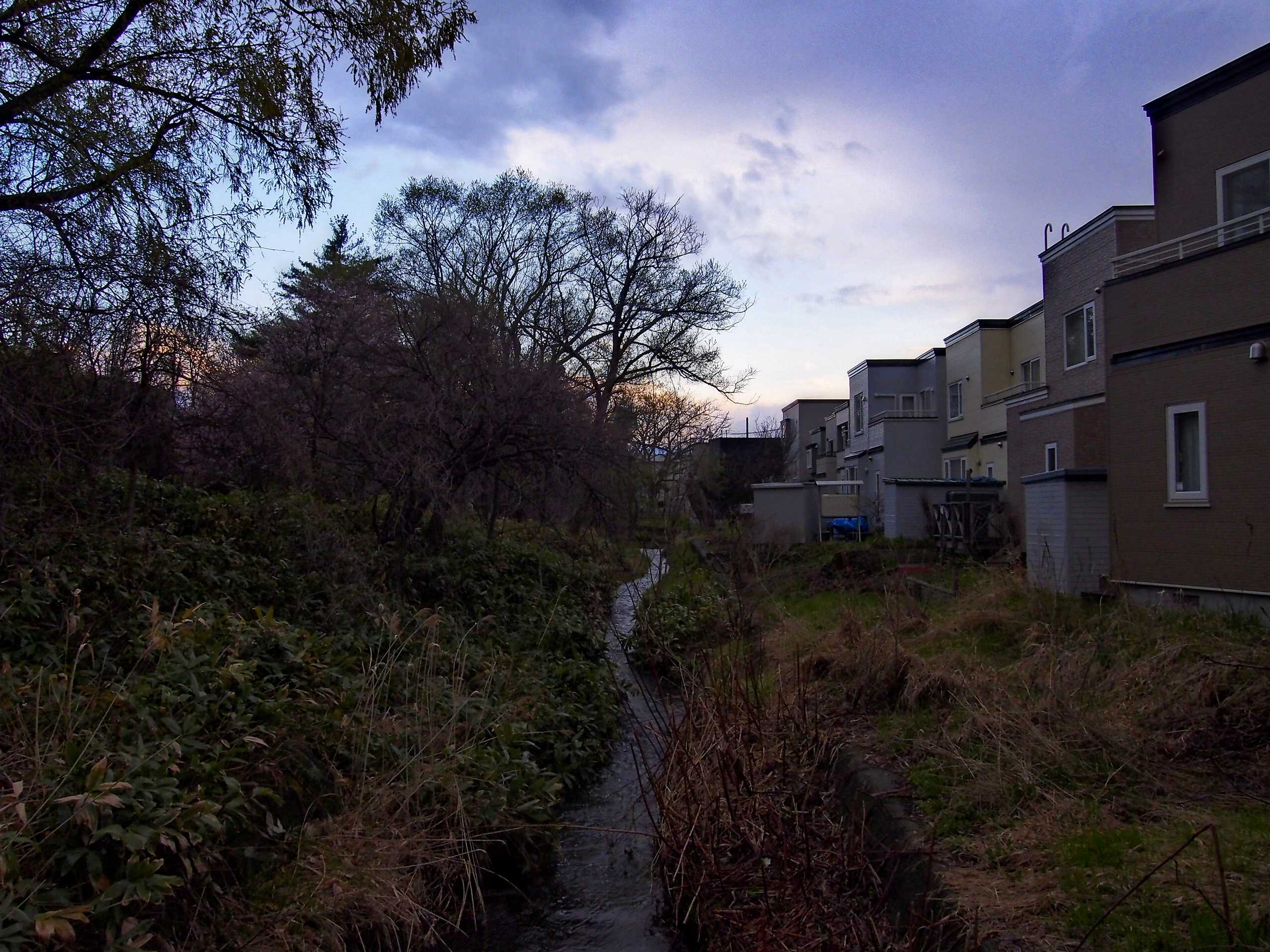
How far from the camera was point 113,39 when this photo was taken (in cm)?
819

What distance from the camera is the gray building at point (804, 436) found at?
57062 millimetres

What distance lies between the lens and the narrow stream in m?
5.96

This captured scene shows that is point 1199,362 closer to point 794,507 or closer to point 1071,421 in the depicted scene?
point 1071,421

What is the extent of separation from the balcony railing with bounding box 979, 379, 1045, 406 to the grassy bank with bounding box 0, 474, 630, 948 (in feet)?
63.5

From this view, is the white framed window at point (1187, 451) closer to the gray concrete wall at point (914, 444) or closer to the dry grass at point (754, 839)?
the dry grass at point (754, 839)

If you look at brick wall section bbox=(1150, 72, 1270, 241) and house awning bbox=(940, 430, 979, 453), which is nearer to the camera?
brick wall section bbox=(1150, 72, 1270, 241)

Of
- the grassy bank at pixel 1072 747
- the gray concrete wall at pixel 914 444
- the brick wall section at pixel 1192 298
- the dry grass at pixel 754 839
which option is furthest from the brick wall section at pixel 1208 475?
the gray concrete wall at pixel 914 444

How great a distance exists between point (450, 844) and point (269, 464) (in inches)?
282

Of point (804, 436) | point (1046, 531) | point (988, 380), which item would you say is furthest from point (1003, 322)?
point (804, 436)

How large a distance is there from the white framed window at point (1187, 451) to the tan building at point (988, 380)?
46.0 feet

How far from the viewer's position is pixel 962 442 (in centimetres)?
3088

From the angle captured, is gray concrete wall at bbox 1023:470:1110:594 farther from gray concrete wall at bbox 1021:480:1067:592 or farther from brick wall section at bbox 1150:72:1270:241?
brick wall section at bbox 1150:72:1270:241

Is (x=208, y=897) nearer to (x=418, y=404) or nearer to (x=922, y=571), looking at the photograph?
(x=418, y=404)

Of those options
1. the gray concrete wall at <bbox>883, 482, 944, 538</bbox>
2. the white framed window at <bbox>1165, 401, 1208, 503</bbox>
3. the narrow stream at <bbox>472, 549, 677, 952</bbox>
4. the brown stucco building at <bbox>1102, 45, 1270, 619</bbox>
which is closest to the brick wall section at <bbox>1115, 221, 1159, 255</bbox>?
the brown stucco building at <bbox>1102, 45, 1270, 619</bbox>
